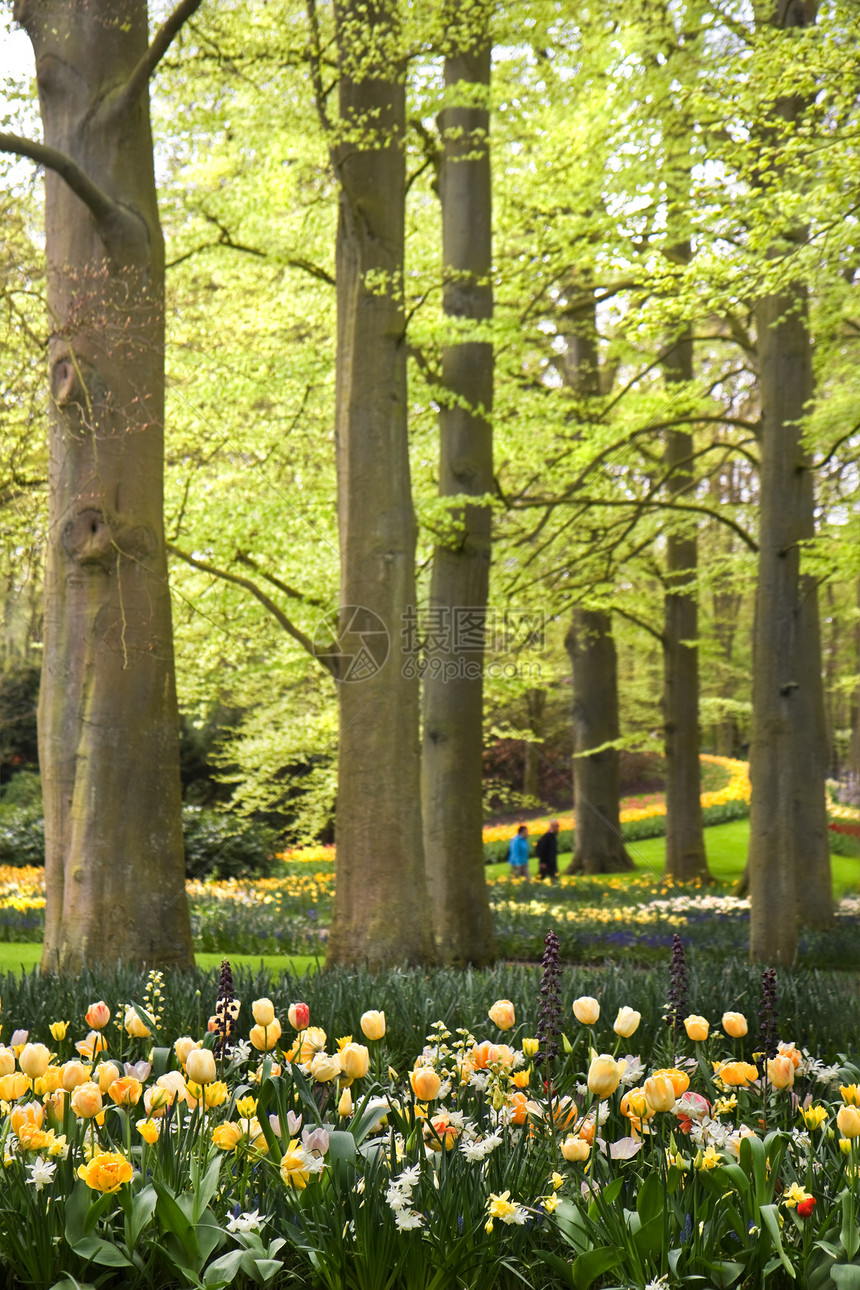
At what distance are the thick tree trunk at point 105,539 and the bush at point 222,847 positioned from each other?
11.3m

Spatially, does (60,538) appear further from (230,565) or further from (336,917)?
(230,565)

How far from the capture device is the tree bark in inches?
382

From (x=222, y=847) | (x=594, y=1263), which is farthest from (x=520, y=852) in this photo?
(x=594, y=1263)

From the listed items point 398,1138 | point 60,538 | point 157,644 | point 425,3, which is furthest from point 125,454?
point 398,1138

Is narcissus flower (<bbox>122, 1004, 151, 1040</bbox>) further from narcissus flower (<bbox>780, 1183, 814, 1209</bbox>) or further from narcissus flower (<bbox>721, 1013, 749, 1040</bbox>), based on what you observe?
narcissus flower (<bbox>780, 1183, 814, 1209</bbox>)

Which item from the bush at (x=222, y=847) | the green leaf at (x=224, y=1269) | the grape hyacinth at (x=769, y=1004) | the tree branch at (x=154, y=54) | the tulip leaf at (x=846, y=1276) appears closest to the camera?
the tulip leaf at (x=846, y=1276)

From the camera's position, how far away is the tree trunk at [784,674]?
8766 millimetres

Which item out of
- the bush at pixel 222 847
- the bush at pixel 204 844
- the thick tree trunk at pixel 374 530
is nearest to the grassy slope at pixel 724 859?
the bush at pixel 222 847

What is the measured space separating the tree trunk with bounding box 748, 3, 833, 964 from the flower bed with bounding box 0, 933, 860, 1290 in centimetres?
600

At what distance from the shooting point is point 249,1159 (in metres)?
2.53

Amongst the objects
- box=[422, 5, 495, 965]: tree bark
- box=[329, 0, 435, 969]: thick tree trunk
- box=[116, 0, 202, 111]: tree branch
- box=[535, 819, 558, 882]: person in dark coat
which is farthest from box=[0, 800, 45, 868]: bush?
box=[116, 0, 202, 111]: tree branch

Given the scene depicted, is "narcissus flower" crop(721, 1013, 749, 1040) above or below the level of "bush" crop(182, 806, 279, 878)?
above

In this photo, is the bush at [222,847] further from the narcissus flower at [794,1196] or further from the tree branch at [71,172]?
the narcissus flower at [794,1196]

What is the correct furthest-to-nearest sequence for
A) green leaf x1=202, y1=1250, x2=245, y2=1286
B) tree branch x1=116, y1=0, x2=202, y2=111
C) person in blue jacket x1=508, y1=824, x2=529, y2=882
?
person in blue jacket x1=508, y1=824, x2=529, y2=882 < tree branch x1=116, y1=0, x2=202, y2=111 < green leaf x1=202, y1=1250, x2=245, y2=1286
